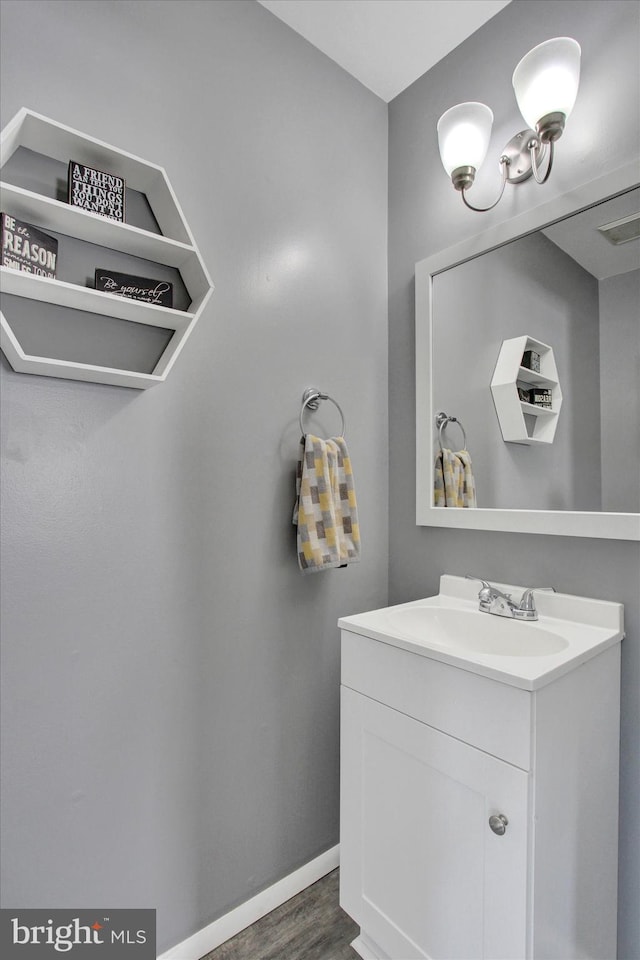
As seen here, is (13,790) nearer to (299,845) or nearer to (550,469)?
(299,845)

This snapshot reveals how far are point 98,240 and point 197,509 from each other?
0.66 m

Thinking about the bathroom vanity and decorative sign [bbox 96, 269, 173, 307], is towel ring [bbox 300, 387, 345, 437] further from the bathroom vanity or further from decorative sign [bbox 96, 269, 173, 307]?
the bathroom vanity

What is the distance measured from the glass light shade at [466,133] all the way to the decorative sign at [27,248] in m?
1.07

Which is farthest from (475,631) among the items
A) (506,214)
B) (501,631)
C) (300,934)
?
(506,214)

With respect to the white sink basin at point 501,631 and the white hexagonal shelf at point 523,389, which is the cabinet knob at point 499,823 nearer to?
the white sink basin at point 501,631

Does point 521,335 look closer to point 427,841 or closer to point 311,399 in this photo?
point 311,399

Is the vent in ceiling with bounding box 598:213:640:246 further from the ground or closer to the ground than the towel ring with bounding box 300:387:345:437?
further from the ground

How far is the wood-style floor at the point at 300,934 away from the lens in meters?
1.30

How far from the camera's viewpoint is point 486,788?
0.97 metres

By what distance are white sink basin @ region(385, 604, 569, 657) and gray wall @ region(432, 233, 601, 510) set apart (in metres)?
0.32

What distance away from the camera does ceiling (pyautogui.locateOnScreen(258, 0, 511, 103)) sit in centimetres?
149

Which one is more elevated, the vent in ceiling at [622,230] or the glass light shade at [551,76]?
the glass light shade at [551,76]

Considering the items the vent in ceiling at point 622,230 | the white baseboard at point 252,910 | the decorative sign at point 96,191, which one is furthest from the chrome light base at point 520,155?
the white baseboard at point 252,910

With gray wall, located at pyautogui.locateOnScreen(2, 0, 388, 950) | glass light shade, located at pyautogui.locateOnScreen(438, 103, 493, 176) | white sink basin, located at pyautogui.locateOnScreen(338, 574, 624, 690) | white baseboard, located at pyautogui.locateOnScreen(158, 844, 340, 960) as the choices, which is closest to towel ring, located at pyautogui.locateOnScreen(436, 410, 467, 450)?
gray wall, located at pyautogui.locateOnScreen(2, 0, 388, 950)
